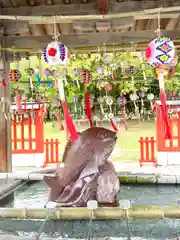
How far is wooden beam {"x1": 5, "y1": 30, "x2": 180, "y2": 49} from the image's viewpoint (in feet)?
17.0

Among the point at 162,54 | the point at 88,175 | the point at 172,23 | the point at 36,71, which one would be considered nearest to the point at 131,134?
the point at 172,23

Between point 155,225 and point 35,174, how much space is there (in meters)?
2.92

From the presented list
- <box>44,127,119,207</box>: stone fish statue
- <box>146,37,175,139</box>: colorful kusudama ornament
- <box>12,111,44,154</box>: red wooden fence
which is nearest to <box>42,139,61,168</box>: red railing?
<box>12,111,44,154</box>: red wooden fence

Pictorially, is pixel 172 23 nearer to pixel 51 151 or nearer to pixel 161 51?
pixel 161 51

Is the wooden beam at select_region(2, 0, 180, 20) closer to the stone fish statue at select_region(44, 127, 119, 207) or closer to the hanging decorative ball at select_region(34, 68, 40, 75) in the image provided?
the hanging decorative ball at select_region(34, 68, 40, 75)

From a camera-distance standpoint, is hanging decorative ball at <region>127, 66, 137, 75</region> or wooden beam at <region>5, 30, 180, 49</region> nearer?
wooden beam at <region>5, 30, 180, 49</region>

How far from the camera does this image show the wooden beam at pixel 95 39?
204 inches

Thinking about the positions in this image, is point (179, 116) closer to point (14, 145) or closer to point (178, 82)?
point (178, 82)

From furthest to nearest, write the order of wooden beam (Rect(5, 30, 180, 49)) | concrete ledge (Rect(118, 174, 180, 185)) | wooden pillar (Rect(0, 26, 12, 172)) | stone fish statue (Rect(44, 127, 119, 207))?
wooden pillar (Rect(0, 26, 12, 172)) < concrete ledge (Rect(118, 174, 180, 185)) < wooden beam (Rect(5, 30, 180, 49)) < stone fish statue (Rect(44, 127, 119, 207))

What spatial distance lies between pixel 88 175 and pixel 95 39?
2115 mm

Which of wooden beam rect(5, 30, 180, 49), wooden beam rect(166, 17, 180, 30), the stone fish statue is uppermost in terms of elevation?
wooden beam rect(166, 17, 180, 30)

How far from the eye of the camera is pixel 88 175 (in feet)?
14.0

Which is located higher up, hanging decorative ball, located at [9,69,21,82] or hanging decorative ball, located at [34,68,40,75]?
hanging decorative ball, located at [34,68,40,75]

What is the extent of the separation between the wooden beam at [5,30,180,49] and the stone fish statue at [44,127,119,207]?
4.81 feet
